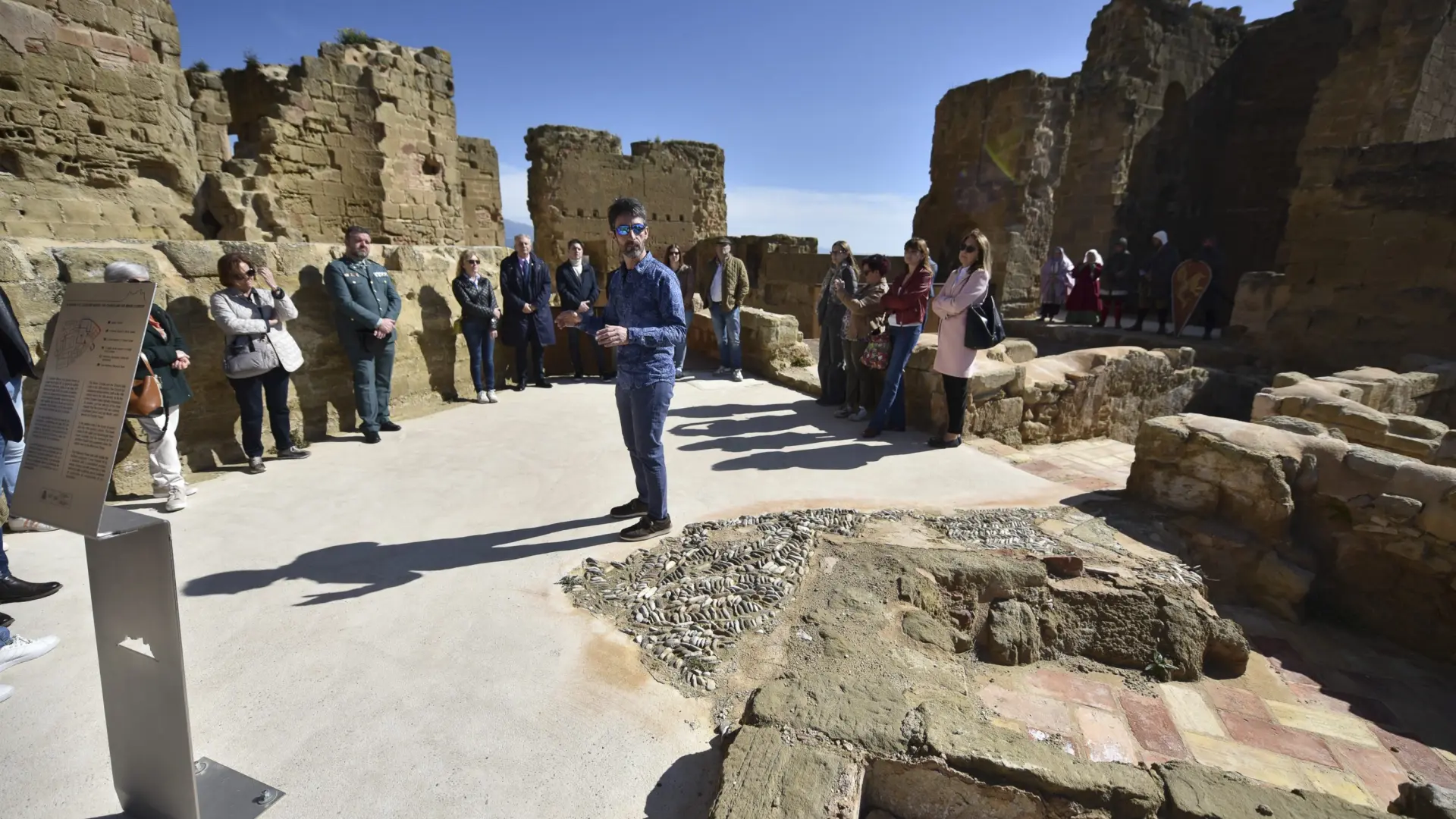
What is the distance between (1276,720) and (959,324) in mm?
3109

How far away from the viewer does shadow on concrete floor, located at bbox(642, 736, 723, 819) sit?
1.92 metres

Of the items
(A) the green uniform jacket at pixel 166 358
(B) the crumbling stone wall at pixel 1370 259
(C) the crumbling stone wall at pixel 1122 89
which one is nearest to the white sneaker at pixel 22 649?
(A) the green uniform jacket at pixel 166 358

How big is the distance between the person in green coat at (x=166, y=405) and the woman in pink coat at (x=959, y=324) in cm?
496

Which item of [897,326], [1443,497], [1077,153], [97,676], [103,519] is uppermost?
[1077,153]

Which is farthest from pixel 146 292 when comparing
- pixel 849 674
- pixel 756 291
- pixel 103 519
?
pixel 756 291

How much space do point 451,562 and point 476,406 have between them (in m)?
3.49

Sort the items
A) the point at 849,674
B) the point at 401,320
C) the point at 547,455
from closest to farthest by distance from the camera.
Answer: the point at 849,674
the point at 547,455
the point at 401,320

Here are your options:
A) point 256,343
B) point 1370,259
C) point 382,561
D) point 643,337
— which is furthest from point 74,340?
point 1370,259

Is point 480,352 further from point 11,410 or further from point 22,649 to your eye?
point 22,649

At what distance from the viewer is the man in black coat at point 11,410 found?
2.80 meters

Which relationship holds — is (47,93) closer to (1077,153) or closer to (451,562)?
(451,562)

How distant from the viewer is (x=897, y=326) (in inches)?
217

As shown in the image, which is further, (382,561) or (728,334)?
(728,334)

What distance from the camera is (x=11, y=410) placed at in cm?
285
